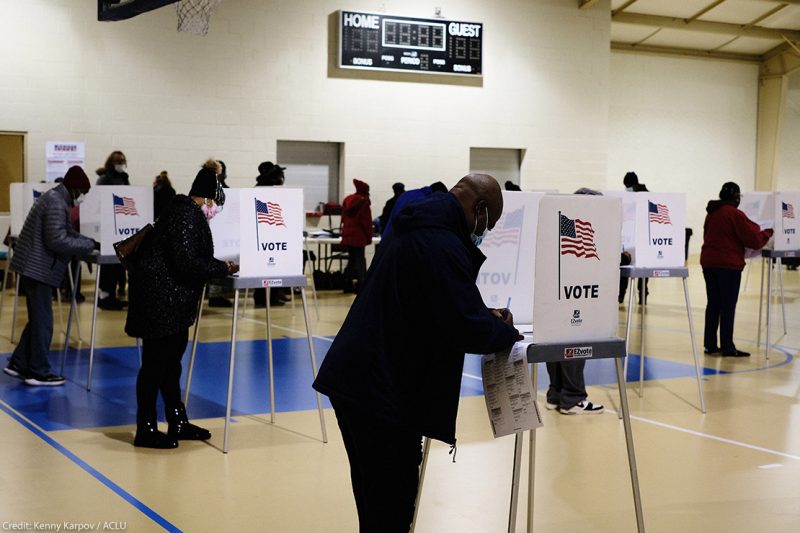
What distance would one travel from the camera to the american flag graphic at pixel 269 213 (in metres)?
5.57

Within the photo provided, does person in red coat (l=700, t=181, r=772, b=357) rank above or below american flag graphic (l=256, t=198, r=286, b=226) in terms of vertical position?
below

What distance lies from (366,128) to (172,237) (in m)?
10.3

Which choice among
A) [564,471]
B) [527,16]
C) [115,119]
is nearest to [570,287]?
[564,471]

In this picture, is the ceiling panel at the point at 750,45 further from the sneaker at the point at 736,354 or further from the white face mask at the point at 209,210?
the white face mask at the point at 209,210

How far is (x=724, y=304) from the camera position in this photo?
8.66m

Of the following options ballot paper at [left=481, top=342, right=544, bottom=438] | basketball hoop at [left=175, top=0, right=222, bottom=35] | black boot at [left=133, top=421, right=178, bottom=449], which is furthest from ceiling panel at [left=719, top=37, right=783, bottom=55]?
ballot paper at [left=481, top=342, right=544, bottom=438]

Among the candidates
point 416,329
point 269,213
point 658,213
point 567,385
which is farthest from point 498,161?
point 416,329

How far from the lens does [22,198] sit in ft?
31.6

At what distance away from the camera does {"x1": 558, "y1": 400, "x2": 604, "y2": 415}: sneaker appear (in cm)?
641

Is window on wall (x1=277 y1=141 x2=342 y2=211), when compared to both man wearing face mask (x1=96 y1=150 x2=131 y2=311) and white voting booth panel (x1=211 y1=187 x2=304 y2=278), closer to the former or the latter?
man wearing face mask (x1=96 y1=150 x2=131 y2=311)

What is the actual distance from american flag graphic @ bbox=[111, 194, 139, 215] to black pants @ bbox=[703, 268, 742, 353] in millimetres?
4828

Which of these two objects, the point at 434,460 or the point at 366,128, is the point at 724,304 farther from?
the point at 366,128

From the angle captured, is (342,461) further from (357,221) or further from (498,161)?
(498,161)

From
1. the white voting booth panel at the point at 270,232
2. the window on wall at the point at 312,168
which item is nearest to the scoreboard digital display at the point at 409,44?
the window on wall at the point at 312,168
